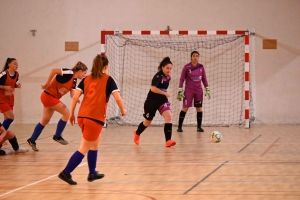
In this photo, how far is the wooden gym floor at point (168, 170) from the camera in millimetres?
6074

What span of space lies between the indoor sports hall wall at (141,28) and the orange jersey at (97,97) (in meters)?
9.25

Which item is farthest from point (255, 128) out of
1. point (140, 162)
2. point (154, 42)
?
point (140, 162)

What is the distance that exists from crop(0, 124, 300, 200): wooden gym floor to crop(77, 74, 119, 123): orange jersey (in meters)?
0.91

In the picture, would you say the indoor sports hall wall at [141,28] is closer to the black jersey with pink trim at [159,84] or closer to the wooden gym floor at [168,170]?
the wooden gym floor at [168,170]

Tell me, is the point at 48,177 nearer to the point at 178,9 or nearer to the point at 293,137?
the point at 293,137

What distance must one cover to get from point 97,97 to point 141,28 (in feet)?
30.8

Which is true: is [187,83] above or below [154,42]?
below

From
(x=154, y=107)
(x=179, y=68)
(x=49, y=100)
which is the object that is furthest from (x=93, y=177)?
(x=179, y=68)

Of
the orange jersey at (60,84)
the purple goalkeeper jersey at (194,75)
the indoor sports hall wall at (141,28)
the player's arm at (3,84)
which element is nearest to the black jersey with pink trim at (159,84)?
the orange jersey at (60,84)

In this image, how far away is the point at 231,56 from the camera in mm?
15391

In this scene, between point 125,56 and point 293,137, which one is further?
point 125,56

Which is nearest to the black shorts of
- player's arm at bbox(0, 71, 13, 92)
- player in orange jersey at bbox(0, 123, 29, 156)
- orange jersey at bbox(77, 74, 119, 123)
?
player in orange jersey at bbox(0, 123, 29, 156)

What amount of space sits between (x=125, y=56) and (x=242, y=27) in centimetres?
357

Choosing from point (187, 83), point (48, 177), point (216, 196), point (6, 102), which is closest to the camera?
point (216, 196)
